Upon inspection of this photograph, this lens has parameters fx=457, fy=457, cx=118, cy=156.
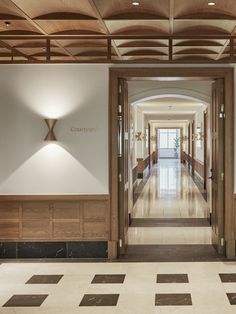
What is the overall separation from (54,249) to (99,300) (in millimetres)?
1939

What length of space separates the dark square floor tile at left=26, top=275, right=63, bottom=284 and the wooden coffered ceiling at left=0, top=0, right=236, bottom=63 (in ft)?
9.93

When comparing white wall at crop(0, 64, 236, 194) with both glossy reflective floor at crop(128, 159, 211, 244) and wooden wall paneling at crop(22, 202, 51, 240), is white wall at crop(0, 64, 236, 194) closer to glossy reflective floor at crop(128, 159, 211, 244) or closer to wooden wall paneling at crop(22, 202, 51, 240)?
wooden wall paneling at crop(22, 202, 51, 240)

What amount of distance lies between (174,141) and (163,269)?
38671 mm

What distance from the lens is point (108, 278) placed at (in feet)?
18.5

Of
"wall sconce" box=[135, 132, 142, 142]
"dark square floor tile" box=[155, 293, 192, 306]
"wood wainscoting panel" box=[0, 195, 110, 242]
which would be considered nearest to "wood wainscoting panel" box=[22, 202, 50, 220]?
"wood wainscoting panel" box=[0, 195, 110, 242]

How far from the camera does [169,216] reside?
10.1 m

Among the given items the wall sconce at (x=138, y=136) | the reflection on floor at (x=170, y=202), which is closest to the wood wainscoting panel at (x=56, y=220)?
the reflection on floor at (x=170, y=202)

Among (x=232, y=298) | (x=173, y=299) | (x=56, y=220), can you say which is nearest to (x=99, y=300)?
(x=173, y=299)

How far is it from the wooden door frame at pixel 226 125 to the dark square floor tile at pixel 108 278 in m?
0.88

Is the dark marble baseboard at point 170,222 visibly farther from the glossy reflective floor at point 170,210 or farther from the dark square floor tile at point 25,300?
the dark square floor tile at point 25,300

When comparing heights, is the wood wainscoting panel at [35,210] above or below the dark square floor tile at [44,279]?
above

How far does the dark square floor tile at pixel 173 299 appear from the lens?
15.5ft

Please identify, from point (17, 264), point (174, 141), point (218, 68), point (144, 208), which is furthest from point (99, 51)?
point (174, 141)

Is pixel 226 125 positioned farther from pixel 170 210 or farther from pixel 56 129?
pixel 170 210
